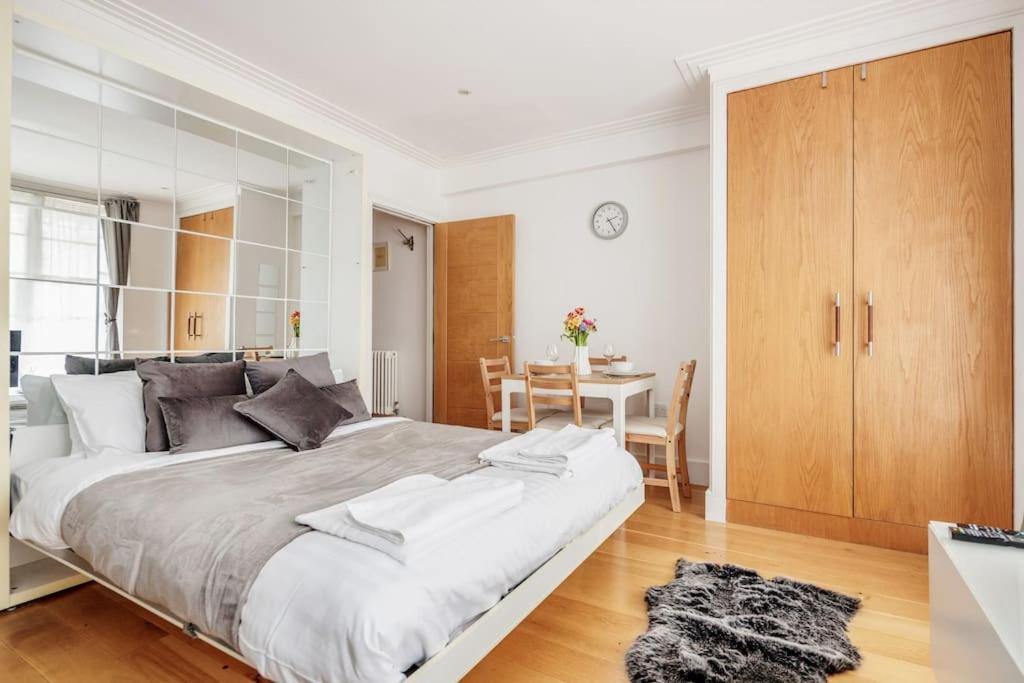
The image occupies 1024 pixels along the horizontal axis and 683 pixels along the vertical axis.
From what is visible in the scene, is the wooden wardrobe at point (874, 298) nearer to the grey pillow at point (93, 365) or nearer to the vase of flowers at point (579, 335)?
the vase of flowers at point (579, 335)

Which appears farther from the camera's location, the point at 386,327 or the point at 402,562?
the point at 386,327

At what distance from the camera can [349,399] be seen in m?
3.00

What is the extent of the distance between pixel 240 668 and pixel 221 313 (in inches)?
81.1

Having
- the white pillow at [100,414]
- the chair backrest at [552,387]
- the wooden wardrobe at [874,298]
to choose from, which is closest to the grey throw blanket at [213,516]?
the white pillow at [100,414]

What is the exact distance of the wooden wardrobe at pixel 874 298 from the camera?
2539 mm

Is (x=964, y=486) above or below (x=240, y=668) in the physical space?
above

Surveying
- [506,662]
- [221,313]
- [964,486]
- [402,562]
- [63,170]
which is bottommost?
[506,662]

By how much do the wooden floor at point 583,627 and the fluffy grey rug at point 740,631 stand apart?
2.5 inches

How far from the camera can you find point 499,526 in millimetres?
1544

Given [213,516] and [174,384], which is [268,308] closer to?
[174,384]

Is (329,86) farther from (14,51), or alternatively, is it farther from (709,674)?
(709,674)

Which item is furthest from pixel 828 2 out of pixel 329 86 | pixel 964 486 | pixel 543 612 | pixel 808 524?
pixel 543 612

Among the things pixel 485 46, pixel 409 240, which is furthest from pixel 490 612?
pixel 409 240

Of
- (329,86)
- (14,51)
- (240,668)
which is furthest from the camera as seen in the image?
(329,86)
